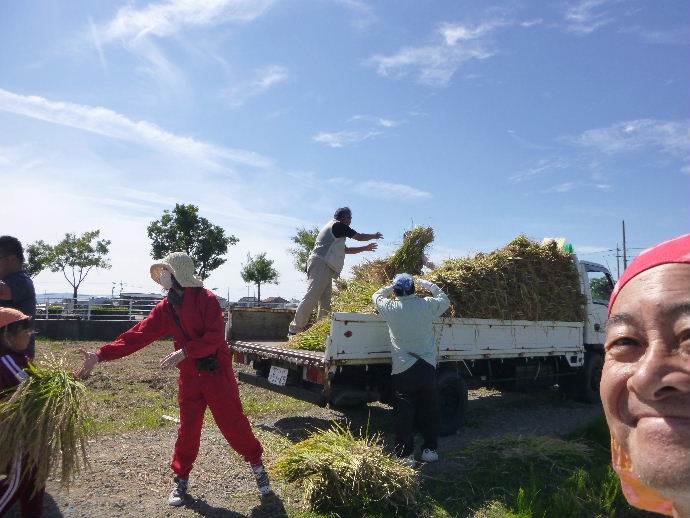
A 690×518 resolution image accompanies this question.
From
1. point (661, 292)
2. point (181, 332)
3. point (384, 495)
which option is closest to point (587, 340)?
point (384, 495)

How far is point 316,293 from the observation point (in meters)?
7.36

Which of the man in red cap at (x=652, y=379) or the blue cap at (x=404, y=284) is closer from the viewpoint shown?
the man in red cap at (x=652, y=379)

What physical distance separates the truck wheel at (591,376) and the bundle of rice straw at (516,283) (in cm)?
84

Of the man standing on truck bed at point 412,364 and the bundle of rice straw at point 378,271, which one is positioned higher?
the bundle of rice straw at point 378,271

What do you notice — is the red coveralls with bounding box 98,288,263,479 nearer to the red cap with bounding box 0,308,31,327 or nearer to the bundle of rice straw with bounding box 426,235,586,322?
the red cap with bounding box 0,308,31,327

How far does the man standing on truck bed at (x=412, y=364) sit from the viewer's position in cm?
550

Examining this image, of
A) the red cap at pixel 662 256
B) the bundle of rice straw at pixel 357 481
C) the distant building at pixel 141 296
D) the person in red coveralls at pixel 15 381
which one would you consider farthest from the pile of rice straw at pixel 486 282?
the distant building at pixel 141 296

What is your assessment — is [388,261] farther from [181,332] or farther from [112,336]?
[112,336]

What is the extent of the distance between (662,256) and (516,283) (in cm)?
726

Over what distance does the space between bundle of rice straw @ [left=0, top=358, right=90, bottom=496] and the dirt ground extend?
0.52 m

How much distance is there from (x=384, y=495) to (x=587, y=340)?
20.5 ft

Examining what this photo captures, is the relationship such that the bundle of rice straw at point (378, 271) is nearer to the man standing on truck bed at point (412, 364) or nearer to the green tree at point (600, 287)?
the man standing on truck bed at point (412, 364)

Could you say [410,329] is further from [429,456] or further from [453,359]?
[453,359]

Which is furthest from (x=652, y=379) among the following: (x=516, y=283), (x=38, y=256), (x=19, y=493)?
(x=38, y=256)
